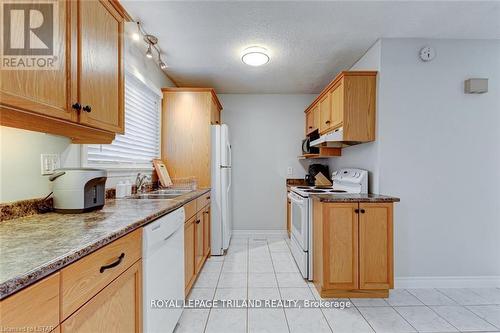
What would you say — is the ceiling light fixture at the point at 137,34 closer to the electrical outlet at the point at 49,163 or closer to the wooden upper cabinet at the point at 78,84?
the wooden upper cabinet at the point at 78,84

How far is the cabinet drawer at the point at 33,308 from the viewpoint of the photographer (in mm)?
544

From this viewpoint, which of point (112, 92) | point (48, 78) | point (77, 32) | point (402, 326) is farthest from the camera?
point (402, 326)

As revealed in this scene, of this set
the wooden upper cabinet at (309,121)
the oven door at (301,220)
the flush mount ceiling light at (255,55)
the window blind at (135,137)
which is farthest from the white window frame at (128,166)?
the wooden upper cabinet at (309,121)

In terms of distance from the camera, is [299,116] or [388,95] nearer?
[388,95]

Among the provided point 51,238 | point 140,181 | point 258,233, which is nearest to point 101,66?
point 51,238

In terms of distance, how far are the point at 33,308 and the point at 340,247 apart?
204 cm

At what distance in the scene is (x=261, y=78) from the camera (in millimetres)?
3426

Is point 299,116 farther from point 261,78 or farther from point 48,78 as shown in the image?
point 48,78

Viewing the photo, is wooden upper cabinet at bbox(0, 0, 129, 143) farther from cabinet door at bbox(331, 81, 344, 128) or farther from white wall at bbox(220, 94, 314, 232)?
white wall at bbox(220, 94, 314, 232)

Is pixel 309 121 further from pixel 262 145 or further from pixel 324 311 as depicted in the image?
pixel 324 311

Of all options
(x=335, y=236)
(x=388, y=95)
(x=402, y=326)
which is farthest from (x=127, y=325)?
(x=388, y=95)

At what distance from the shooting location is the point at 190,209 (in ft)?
7.02

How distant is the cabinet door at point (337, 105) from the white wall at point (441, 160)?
0.35 meters

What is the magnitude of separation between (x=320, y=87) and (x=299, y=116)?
582 millimetres
